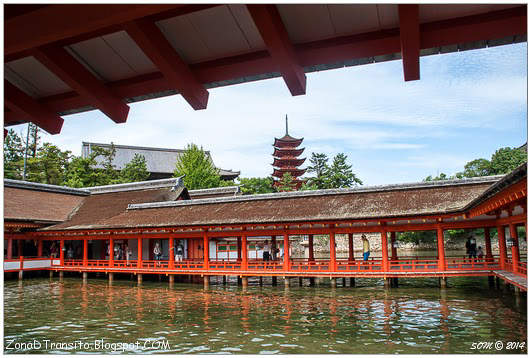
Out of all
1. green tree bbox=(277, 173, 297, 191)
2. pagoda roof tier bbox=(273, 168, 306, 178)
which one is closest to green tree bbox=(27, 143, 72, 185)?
green tree bbox=(277, 173, 297, 191)

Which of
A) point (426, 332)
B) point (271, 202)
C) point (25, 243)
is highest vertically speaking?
point (271, 202)

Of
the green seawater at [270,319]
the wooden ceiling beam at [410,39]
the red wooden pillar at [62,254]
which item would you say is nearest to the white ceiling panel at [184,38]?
the wooden ceiling beam at [410,39]

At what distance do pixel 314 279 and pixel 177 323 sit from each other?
10057 mm

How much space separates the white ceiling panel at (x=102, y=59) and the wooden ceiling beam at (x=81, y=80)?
62mm

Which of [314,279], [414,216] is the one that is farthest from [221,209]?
[414,216]

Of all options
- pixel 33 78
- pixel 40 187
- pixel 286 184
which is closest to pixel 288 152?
pixel 286 184

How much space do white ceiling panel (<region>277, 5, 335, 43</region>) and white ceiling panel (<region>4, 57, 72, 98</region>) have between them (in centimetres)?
223

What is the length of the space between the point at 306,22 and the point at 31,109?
2786 millimetres

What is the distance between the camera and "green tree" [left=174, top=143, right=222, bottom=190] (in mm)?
45219

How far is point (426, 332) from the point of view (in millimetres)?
10391

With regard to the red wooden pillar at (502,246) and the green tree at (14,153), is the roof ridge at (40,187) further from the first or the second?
the red wooden pillar at (502,246)

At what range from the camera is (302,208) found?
20625mm

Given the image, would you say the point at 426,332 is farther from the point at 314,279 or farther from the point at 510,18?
the point at 314,279

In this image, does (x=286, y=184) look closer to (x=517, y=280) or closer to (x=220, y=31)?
(x=517, y=280)
